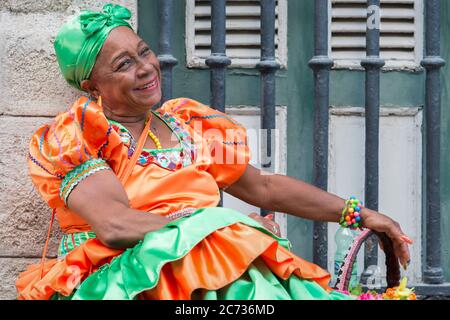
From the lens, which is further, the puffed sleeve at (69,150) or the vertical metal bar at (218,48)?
the vertical metal bar at (218,48)

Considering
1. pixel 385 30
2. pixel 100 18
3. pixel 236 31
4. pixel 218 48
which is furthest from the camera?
pixel 385 30

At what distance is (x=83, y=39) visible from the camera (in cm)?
336

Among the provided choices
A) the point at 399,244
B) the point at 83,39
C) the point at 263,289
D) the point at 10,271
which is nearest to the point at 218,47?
the point at 83,39

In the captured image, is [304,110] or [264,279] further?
[304,110]

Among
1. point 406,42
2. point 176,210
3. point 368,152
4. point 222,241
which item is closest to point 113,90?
point 176,210

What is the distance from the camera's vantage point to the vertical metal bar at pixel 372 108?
3979mm

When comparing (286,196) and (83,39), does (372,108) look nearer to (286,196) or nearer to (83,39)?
(286,196)

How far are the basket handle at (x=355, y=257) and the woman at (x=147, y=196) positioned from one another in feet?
0.12

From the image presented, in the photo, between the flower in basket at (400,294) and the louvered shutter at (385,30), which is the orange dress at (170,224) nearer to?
the flower in basket at (400,294)

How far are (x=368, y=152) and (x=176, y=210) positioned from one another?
1.02 meters

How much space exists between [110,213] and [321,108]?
119 centimetres

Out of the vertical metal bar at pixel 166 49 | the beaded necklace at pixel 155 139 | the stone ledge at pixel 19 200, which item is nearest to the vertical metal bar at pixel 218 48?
the vertical metal bar at pixel 166 49
